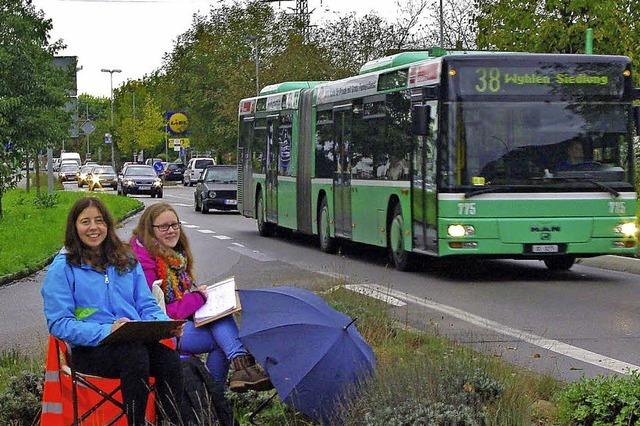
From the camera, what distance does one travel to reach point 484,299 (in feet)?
53.8

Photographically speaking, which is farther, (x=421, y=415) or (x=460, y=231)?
(x=460, y=231)

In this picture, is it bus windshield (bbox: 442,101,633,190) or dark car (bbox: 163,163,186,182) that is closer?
bus windshield (bbox: 442,101,633,190)

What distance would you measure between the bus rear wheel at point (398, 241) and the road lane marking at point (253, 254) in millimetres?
3543

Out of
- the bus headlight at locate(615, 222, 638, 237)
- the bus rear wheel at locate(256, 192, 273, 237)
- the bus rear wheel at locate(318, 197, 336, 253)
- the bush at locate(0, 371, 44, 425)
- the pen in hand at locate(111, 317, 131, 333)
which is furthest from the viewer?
the bus rear wheel at locate(256, 192, 273, 237)

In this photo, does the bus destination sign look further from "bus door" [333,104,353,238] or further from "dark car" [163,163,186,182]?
"dark car" [163,163,186,182]

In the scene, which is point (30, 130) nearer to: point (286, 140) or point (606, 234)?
point (286, 140)

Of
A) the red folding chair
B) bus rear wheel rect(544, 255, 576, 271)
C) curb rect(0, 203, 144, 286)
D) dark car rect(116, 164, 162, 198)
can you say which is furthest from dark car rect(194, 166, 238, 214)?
the red folding chair

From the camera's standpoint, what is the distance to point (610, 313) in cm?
1482

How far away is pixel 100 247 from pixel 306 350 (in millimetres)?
1238

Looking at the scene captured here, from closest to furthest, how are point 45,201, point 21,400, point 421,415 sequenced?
point 421,415
point 21,400
point 45,201

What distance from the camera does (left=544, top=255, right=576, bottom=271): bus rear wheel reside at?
2034cm

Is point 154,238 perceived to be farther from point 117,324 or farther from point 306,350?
point 306,350

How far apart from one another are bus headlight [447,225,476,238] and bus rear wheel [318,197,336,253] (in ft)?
22.8

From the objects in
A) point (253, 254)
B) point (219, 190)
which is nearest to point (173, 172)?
point (219, 190)
